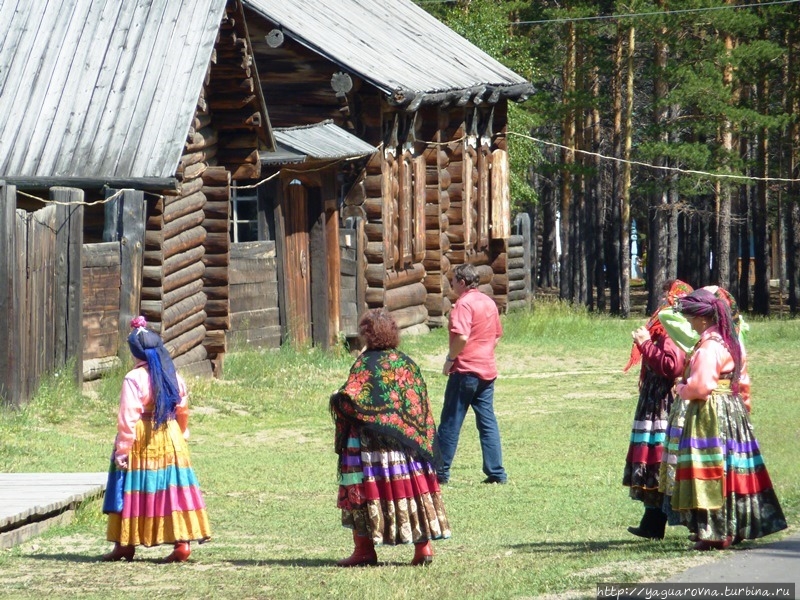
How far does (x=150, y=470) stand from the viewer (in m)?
8.38

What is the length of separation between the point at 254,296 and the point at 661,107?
23039mm

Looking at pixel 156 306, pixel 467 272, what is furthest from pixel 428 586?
pixel 156 306

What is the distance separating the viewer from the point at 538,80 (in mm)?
41438

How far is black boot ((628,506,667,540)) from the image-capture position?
8812 mm

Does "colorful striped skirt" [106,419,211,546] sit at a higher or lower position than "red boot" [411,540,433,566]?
higher

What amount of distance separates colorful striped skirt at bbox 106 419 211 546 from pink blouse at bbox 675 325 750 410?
2836 millimetres

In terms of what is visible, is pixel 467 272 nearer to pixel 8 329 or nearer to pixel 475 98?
pixel 8 329

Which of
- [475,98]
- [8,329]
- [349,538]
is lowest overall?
[349,538]

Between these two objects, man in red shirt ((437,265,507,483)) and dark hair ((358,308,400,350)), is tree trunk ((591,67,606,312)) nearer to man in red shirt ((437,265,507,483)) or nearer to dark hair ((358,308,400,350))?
man in red shirt ((437,265,507,483))

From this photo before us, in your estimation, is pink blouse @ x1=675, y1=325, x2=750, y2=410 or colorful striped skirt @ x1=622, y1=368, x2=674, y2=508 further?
colorful striped skirt @ x1=622, y1=368, x2=674, y2=508

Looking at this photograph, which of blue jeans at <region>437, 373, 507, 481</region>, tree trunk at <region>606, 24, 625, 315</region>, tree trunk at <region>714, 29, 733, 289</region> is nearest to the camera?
blue jeans at <region>437, 373, 507, 481</region>

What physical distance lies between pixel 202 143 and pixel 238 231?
2.90m

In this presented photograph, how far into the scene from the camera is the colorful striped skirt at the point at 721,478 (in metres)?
8.02

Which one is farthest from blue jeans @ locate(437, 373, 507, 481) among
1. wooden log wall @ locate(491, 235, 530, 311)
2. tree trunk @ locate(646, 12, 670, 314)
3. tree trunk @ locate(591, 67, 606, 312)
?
tree trunk @ locate(591, 67, 606, 312)
